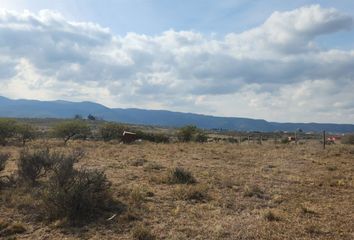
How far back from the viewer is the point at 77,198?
11258 mm

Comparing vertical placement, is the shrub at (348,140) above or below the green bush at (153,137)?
above

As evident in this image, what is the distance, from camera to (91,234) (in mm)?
10000

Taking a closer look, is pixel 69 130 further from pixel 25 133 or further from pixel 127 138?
pixel 127 138

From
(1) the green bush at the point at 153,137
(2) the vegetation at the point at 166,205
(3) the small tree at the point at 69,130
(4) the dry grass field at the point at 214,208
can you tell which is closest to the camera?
(4) the dry grass field at the point at 214,208

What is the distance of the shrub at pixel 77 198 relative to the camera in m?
11.1

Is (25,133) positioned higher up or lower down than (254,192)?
higher up

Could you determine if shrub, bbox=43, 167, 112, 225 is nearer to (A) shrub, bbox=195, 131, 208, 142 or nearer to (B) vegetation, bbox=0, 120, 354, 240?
(B) vegetation, bbox=0, 120, 354, 240

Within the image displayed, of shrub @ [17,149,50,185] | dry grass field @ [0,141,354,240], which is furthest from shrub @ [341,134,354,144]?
shrub @ [17,149,50,185]

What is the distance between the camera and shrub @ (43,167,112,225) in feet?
36.3

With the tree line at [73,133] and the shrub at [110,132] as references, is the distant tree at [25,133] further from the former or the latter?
the shrub at [110,132]

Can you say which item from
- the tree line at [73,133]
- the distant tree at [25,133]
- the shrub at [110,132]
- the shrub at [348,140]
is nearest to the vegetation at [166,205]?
the tree line at [73,133]

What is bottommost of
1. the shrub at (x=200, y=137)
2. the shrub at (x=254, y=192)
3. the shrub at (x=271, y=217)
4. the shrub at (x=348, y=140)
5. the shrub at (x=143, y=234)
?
the shrub at (x=143, y=234)

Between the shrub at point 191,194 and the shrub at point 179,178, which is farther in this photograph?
the shrub at point 179,178

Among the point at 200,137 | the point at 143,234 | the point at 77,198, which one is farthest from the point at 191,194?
the point at 200,137
